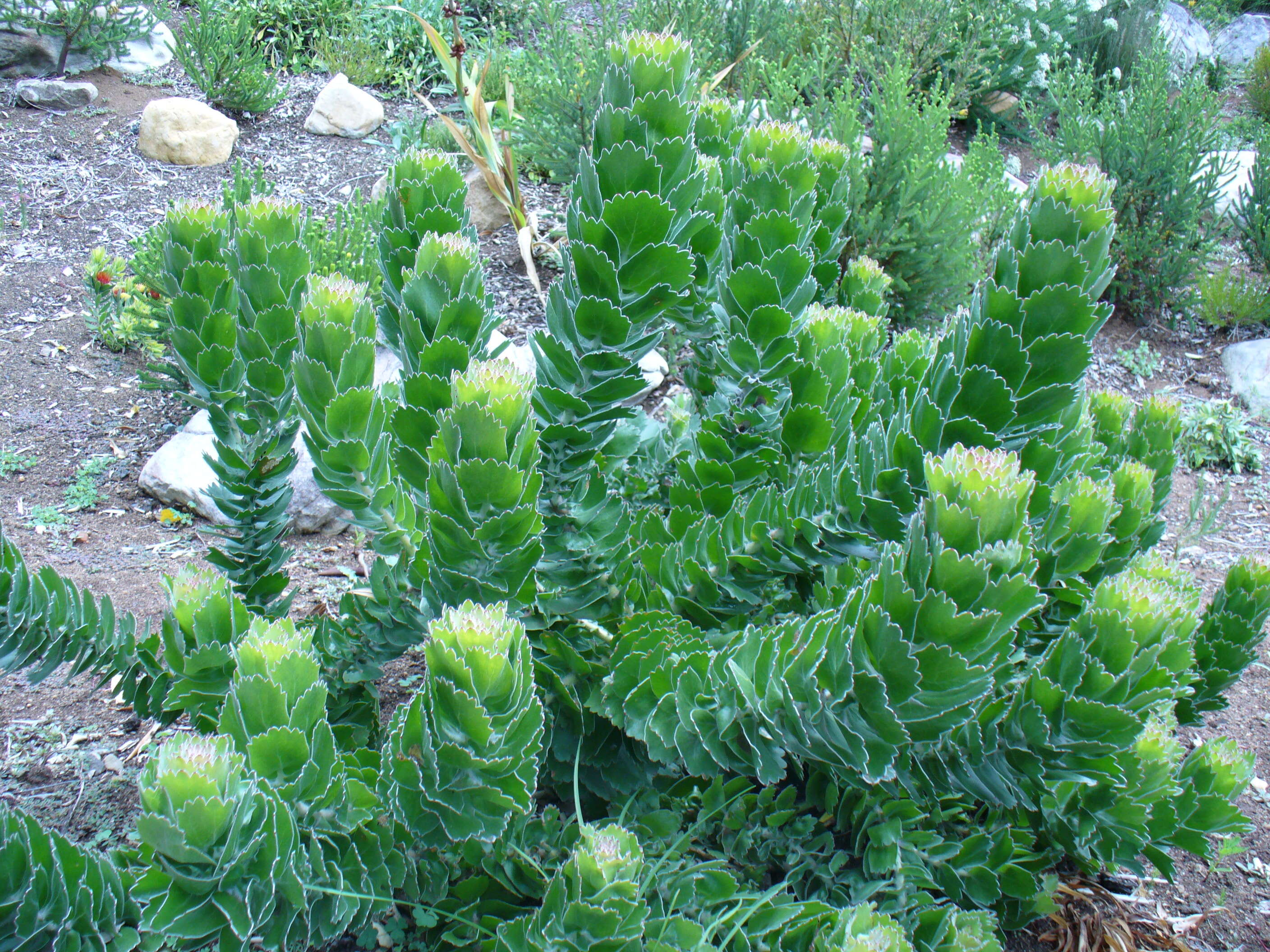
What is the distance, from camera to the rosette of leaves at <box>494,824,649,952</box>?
3.72 feet

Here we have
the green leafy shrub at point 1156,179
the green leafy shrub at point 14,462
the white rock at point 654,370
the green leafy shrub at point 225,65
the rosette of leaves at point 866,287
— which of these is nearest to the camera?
the rosette of leaves at point 866,287

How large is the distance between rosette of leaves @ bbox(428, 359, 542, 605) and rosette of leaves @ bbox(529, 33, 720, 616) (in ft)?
0.68

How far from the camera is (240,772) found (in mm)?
1136

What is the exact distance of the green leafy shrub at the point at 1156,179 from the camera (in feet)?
19.5

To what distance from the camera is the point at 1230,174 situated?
7.29 metres

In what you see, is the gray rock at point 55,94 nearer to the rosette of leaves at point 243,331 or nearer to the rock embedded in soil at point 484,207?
the rock embedded in soil at point 484,207

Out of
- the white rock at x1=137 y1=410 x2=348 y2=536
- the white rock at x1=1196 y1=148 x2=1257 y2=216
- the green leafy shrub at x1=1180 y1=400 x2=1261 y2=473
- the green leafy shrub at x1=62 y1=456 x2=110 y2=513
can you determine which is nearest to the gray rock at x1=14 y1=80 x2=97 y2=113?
the green leafy shrub at x1=62 y1=456 x2=110 y2=513

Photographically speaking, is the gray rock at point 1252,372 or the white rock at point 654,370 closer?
the white rock at point 654,370

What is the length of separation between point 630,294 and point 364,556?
223 centimetres

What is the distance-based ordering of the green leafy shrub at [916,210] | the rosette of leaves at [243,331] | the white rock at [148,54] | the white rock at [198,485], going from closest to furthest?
the rosette of leaves at [243,331] → the white rock at [198,485] → the green leafy shrub at [916,210] → the white rock at [148,54]

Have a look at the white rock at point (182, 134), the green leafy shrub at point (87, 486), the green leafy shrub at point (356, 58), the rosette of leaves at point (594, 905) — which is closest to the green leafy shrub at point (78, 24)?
the white rock at point (182, 134)

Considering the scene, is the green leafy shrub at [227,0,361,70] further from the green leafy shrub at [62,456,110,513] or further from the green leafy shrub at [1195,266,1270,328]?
the green leafy shrub at [1195,266,1270,328]

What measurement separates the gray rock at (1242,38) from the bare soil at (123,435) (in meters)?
6.21

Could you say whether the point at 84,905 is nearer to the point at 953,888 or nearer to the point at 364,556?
the point at 953,888
